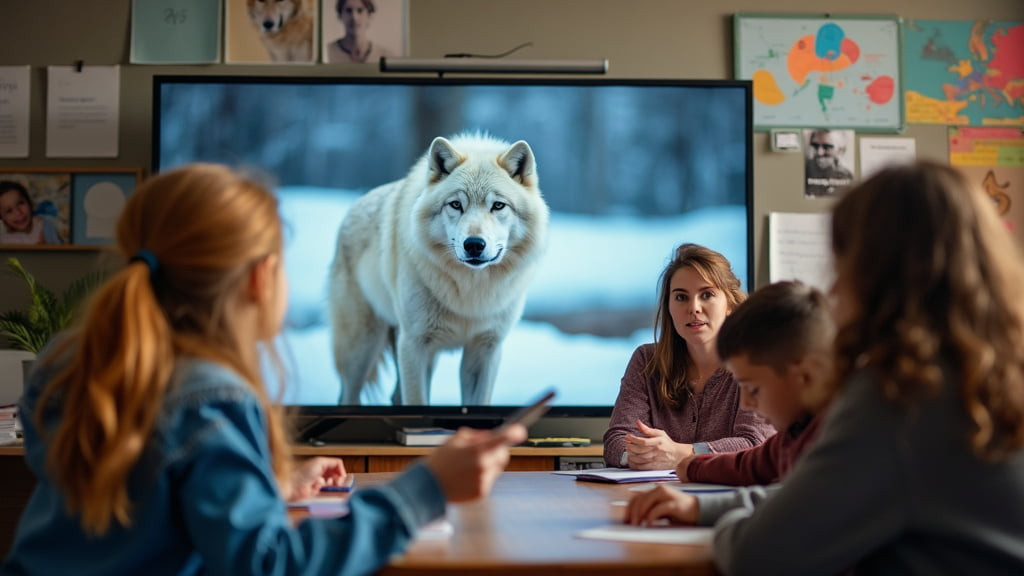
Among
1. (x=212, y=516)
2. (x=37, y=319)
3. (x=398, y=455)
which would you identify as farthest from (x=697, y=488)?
(x=37, y=319)

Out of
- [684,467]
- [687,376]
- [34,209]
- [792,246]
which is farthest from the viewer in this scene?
[792,246]

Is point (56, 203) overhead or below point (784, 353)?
overhead

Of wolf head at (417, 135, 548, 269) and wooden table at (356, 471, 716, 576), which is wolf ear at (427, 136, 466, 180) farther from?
wooden table at (356, 471, 716, 576)

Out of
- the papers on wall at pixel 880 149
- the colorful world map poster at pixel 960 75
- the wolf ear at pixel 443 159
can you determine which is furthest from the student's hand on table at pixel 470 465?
the colorful world map poster at pixel 960 75

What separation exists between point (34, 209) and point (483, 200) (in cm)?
163

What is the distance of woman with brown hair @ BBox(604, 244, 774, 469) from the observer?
2.38m

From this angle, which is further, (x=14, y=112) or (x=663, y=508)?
(x=14, y=112)

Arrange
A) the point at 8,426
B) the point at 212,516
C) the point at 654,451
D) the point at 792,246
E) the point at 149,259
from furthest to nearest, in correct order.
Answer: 1. the point at 792,246
2. the point at 8,426
3. the point at 654,451
4. the point at 149,259
5. the point at 212,516

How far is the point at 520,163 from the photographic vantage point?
11.4ft

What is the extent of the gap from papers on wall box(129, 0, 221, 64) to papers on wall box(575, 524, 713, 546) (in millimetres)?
2884

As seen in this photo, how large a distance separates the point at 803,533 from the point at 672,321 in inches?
60.3

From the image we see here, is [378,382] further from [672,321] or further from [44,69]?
[44,69]

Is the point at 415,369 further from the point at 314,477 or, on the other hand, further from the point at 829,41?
the point at 829,41

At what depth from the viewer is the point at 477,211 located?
11.2 ft
